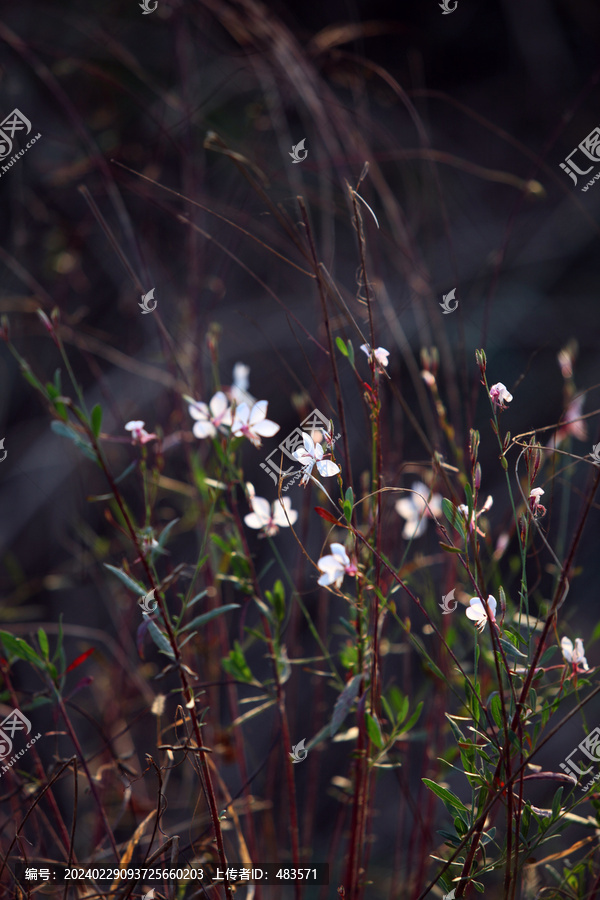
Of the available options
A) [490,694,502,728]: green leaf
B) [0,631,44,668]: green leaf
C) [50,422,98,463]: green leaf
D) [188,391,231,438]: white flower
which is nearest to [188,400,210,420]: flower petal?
[188,391,231,438]: white flower

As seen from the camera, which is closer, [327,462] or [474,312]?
[327,462]

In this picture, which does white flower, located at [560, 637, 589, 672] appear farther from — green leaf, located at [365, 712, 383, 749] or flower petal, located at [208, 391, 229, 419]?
flower petal, located at [208, 391, 229, 419]

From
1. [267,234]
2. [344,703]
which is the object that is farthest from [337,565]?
[267,234]

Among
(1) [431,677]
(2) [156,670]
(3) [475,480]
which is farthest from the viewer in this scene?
(2) [156,670]

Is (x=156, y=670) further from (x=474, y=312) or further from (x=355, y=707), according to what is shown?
(x=474, y=312)

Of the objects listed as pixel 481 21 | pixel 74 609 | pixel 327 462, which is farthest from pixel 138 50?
pixel 327 462
